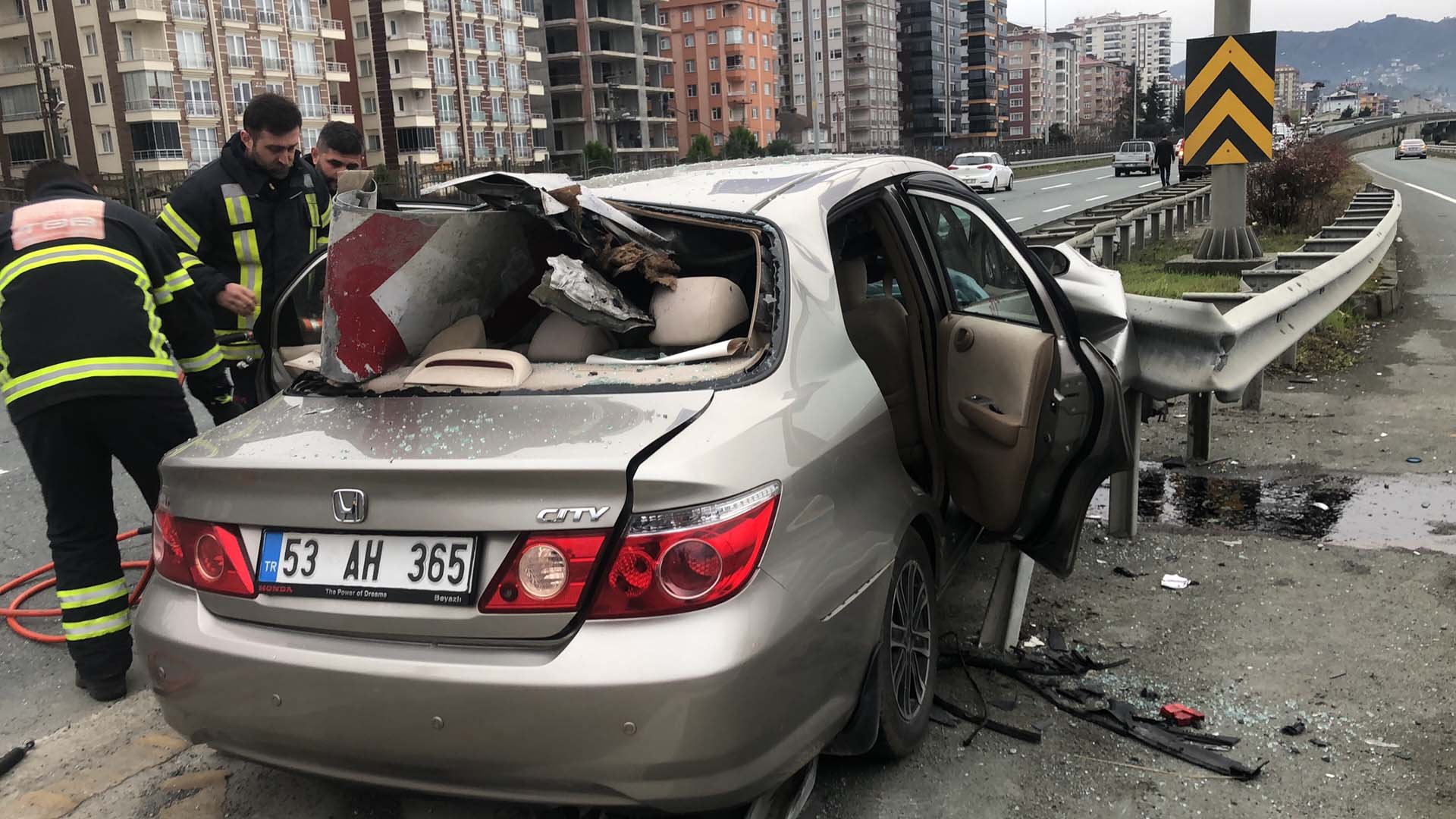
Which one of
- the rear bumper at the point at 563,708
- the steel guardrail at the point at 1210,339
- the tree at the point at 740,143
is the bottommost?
the rear bumper at the point at 563,708

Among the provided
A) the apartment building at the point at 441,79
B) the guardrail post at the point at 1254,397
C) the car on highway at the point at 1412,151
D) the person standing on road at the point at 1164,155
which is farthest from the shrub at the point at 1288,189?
the apartment building at the point at 441,79

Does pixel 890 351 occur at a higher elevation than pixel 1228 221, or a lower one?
higher

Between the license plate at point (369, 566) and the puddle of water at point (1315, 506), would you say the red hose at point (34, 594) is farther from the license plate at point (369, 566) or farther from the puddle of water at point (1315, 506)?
the puddle of water at point (1315, 506)

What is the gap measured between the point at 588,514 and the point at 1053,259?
3.04m

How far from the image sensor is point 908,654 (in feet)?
10.6

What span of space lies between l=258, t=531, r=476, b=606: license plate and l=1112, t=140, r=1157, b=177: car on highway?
181 ft

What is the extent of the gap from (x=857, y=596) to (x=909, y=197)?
167cm

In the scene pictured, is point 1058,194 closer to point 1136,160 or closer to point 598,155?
point 1136,160

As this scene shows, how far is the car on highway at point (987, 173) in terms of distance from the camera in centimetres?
4303

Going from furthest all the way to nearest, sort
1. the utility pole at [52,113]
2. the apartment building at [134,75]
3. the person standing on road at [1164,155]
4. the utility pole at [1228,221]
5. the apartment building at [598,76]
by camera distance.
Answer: the apartment building at [598,76] < the apartment building at [134,75] < the utility pole at [52,113] < the person standing on road at [1164,155] < the utility pole at [1228,221]

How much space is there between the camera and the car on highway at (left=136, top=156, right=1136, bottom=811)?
2.37 meters

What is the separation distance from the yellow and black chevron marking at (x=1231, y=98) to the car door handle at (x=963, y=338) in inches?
338

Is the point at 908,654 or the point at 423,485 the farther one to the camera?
the point at 908,654

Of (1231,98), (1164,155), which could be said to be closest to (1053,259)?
(1231,98)
